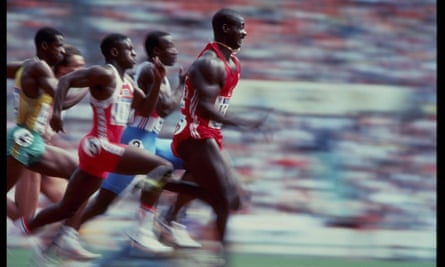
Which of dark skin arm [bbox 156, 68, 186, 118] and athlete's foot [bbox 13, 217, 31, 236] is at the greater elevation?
dark skin arm [bbox 156, 68, 186, 118]

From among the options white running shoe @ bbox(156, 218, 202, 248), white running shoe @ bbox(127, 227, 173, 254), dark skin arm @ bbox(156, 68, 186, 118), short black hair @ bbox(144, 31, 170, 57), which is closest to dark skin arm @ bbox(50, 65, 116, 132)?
dark skin arm @ bbox(156, 68, 186, 118)

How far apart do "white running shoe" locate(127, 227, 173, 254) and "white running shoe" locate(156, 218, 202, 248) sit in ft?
0.36

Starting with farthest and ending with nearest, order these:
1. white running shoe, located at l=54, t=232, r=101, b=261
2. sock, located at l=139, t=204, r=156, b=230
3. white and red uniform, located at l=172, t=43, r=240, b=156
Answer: sock, located at l=139, t=204, r=156, b=230 → white running shoe, located at l=54, t=232, r=101, b=261 → white and red uniform, located at l=172, t=43, r=240, b=156

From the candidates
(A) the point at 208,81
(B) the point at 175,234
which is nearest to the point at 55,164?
(B) the point at 175,234

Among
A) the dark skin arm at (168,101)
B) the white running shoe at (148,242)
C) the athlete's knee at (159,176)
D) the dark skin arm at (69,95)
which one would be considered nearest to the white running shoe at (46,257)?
the white running shoe at (148,242)

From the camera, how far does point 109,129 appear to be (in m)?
9.40

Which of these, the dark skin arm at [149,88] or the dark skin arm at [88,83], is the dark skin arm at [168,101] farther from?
the dark skin arm at [88,83]

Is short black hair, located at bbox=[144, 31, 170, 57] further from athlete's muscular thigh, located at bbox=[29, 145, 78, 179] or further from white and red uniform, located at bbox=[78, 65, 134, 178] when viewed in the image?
athlete's muscular thigh, located at bbox=[29, 145, 78, 179]

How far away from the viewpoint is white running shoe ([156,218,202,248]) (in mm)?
9781

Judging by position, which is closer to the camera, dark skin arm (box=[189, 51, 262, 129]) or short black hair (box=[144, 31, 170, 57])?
→ dark skin arm (box=[189, 51, 262, 129])

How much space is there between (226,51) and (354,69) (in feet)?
8.51

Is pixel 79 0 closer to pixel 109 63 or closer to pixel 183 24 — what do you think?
pixel 183 24

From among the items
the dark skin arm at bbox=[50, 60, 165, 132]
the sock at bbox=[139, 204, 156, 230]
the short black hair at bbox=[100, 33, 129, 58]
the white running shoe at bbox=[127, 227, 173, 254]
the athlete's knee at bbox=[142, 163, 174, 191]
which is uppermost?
the short black hair at bbox=[100, 33, 129, 58]
